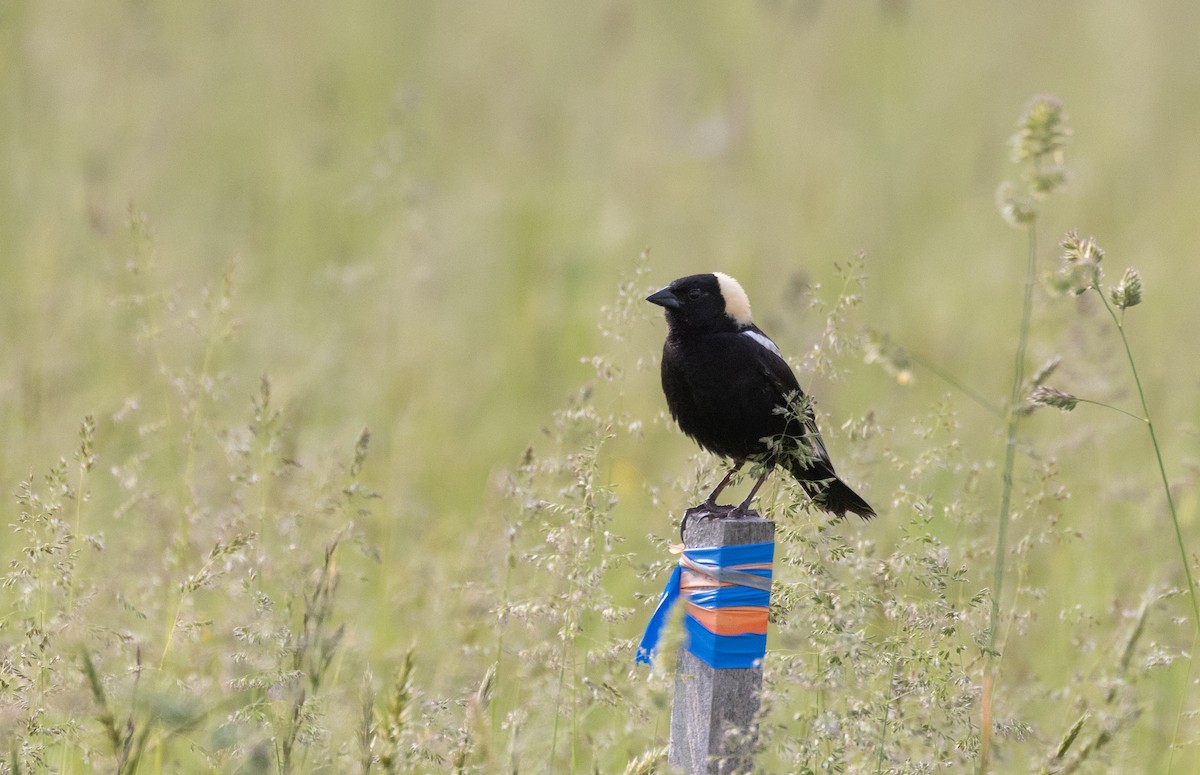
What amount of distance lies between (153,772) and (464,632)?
713 millimetres

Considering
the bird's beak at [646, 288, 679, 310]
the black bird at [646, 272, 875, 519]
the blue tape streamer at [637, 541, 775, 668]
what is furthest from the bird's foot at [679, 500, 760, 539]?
the bird's beak at [646, 288, 679, 310]

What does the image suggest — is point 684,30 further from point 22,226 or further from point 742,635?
point 742,635

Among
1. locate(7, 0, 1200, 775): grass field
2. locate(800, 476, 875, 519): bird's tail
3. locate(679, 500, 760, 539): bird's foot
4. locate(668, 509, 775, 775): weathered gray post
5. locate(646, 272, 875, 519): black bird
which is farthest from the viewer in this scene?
locate(646, 272, 875, 519): black bird

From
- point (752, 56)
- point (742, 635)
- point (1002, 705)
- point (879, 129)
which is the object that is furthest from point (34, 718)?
point (752, 56)

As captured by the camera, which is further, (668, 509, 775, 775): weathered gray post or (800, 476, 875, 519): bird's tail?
(800, 476, 875, 519): bird's tail

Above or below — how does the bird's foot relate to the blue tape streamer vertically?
above

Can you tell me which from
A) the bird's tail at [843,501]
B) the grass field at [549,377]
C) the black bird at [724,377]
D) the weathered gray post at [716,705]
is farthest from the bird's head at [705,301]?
the weathered gray post at [716,705]

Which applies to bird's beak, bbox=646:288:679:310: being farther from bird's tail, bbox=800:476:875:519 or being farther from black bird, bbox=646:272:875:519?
bird's tail, bbox=800:476:875:519

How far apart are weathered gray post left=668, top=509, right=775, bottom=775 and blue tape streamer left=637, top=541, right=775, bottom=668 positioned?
0.02 meters

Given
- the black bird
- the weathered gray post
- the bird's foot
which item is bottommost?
the weathered gray post

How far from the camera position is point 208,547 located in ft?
10.1

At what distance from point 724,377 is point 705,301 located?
23 centimetres

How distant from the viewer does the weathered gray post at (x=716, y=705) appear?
1874 mm

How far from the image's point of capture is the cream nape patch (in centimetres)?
287
